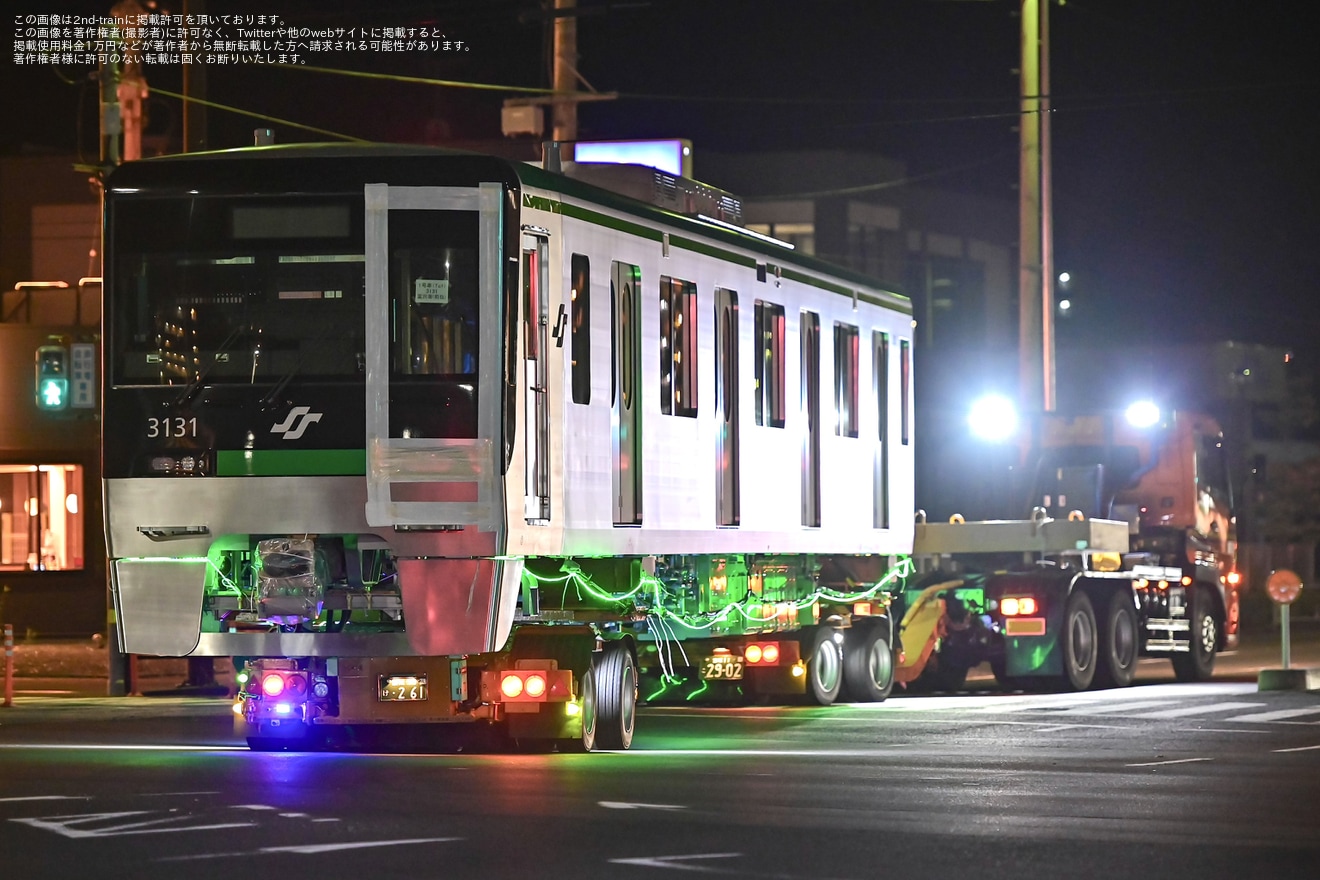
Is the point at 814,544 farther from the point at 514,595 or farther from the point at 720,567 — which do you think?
the point at 514,595

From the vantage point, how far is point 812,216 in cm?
5628

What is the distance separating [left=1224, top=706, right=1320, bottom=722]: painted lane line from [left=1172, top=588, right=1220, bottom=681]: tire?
651 cm

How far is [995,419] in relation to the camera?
29.8 metres

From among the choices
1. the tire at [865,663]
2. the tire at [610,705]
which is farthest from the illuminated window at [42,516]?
the tire at [610,705]

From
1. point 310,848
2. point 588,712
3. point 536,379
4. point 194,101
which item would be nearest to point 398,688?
point 588,712

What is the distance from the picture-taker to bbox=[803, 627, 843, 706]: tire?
22.2 meters

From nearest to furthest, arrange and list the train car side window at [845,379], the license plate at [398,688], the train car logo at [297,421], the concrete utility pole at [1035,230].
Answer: the train car logo at [297,421], the license plate at [398,688], the train car side window at [845,379], the concrete utility pole at [1035,230]

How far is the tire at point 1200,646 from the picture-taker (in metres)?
28.1

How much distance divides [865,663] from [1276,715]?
4.50m

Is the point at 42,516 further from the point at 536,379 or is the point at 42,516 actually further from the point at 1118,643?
the point at 536,379

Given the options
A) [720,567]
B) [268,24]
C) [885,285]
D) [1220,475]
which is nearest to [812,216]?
[268,24]

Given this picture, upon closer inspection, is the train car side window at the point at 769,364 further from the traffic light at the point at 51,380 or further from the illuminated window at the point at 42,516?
the illuminated window at the point at 42,516

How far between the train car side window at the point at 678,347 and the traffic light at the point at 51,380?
30.8 feet

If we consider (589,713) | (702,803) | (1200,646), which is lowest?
(1200,646)
